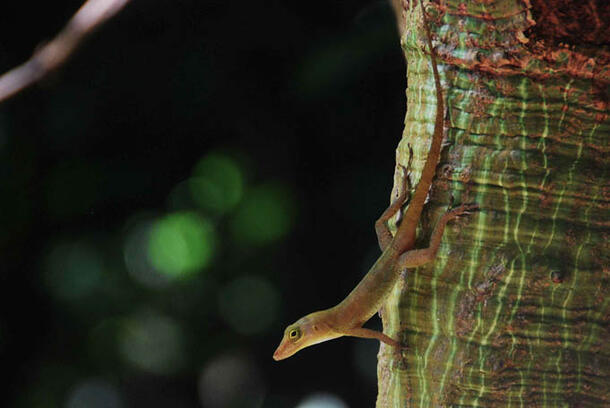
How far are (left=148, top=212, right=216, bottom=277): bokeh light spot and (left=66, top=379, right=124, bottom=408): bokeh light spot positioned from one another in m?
0.53

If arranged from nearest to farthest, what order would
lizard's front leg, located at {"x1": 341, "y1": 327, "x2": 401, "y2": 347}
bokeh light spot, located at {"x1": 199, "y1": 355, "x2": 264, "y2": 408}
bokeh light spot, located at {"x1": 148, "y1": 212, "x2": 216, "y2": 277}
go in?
lizard's front leg, located at {"x1": 341, "y1": 327, "x2": 401, "y2": 347}, bokeh light spot, located at {"x1": 148, "y1": 212, "x2": 216, "y2": 277}, bokeh light spot, located at {"x1": 199, "y1": 355, "x2": 264, "y2": 408}

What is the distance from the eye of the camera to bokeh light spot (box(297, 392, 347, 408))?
2898 mm

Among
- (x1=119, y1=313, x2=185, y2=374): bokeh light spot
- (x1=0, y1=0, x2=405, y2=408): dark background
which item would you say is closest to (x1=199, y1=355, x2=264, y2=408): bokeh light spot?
(x1=0, y1=0, x2=405, y2=408): dark background

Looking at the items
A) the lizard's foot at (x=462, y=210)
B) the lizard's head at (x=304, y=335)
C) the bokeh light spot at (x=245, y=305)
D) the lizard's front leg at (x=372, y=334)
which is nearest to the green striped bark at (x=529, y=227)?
the lizard's foot at (x=462, y=210)

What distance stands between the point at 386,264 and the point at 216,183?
1081 millimetres

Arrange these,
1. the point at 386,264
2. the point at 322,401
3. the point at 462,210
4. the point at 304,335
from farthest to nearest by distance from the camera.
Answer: the point at 322,401 < the point at 304,335 < the point at 386,264 < the point at 462,210

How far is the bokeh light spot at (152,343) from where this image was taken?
2.73 m

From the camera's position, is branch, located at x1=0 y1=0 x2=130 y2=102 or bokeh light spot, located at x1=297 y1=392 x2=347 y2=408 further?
bokeh light spot, located at x1=297 y1=392 x2=347 y2=408

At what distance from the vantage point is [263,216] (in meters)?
2.77

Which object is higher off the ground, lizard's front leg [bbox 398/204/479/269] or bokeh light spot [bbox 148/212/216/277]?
bokeh light spot [bbox 148/212/216/277]

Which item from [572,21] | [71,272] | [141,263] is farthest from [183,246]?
[572,21]

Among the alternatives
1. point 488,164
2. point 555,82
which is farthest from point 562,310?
point 555,82

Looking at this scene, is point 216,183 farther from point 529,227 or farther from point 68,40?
point 529,227

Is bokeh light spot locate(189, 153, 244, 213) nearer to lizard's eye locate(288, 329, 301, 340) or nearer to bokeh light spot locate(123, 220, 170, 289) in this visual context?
bokeh light spot locate(123, 220, 170, 289)
